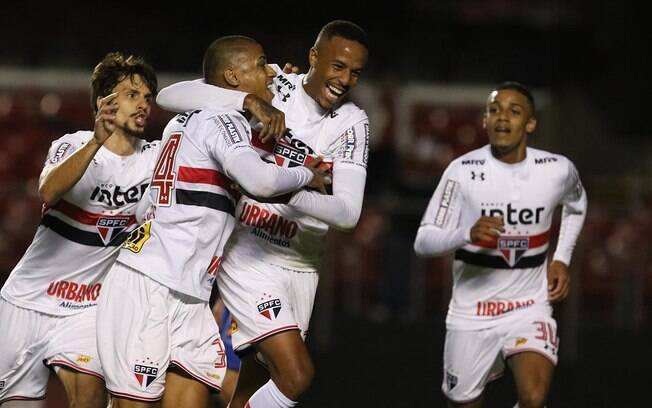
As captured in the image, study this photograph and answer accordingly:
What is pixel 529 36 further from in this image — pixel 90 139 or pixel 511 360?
pixel 90 139

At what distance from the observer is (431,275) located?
11.8 meters

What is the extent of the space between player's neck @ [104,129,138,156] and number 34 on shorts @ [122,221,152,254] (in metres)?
0.60

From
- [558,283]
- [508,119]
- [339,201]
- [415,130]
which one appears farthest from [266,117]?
[415,130]

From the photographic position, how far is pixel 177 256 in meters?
4.76

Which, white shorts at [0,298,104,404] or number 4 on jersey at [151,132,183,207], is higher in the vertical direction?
number 4 on jersey at [151,132,183,207]

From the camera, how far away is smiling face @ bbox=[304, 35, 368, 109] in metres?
5.45

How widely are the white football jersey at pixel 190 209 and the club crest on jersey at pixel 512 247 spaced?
2008 millimetres

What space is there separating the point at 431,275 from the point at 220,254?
7.08 m

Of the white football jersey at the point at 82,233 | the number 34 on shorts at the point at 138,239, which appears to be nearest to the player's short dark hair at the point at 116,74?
the white football jersey at the point at 82,233

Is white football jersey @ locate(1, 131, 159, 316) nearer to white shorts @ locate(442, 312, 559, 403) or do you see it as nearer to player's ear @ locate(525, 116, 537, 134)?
white shorts @ locate(442, 312, 559, 403)

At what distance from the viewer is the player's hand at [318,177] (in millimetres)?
4996

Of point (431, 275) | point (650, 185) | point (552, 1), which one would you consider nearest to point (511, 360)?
point (431, 275)

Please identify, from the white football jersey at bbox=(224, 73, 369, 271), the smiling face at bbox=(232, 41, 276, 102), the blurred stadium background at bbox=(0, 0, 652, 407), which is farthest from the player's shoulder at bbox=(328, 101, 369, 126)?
the blurred stadium background at bbox=(0, 0, 652, 407)

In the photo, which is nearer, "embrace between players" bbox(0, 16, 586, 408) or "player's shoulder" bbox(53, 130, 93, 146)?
"embrace between players" bbox(0, 16, 586, 408)
